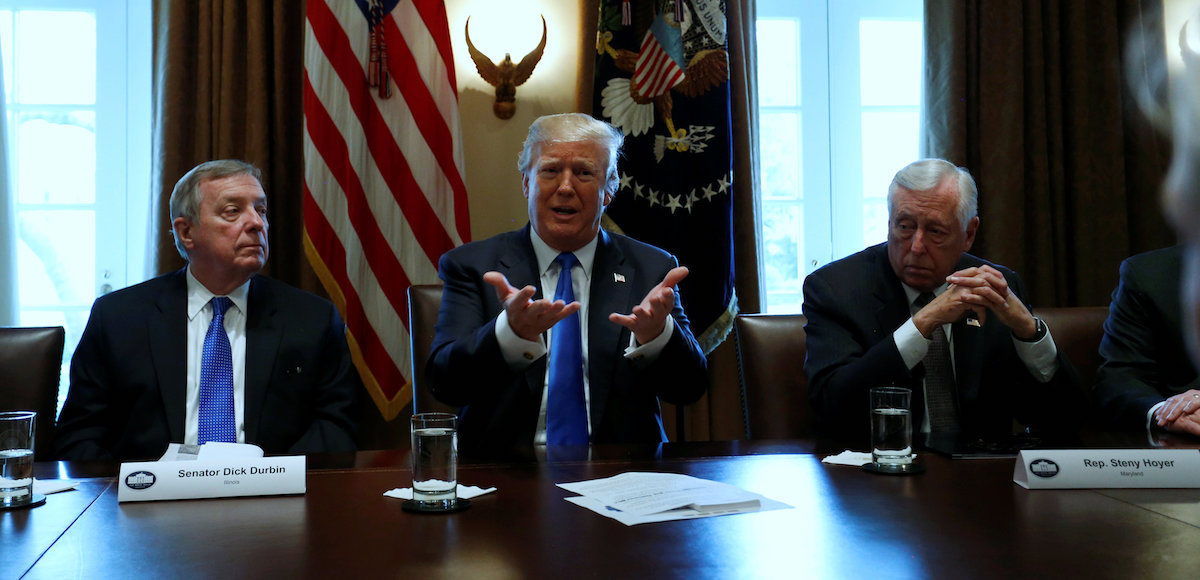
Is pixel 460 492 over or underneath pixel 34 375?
underneath

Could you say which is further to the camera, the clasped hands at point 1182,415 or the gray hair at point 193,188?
the gray hair at point 193,188

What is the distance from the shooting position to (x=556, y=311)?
2.04 metres

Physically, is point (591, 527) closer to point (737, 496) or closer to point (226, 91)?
point (737, 496)

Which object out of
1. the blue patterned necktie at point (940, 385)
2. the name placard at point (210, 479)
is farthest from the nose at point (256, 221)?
the blue patterned necktie at point (940, 385)

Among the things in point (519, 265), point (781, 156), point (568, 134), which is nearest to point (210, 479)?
point (519, 265)

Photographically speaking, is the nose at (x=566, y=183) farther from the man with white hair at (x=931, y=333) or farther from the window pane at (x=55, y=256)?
the window pane at (x=55, y=256)

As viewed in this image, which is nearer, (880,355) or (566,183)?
(880,355)

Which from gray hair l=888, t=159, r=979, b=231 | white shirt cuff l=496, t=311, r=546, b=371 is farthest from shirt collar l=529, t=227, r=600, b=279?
gray hair l=888, t=159, r=979, b=231

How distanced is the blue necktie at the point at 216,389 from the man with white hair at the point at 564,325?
520 mm

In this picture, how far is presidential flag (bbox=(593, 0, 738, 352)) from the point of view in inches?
136

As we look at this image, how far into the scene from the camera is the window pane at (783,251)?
13.3ft

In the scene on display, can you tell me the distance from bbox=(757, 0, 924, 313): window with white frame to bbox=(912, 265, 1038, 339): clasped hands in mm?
1804

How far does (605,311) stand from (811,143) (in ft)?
6.50

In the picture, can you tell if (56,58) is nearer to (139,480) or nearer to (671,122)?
(671,122)
